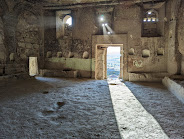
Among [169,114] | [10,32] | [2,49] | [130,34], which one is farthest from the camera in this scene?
[130,34]

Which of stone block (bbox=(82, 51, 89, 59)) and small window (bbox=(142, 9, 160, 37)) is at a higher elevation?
small window (bbox=(142, 9, 160, 37))

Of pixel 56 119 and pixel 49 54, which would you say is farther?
pixel 49 54

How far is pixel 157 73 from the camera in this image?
6.75 meters

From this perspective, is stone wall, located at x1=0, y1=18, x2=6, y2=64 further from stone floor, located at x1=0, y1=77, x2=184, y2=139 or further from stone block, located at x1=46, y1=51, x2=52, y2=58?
stone floor, located at x1=0, y1=77, x2=184, y2=139

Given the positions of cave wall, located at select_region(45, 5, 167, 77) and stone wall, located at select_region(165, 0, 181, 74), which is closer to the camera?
stone wall, located at select_region(165, 0, 181, 74)

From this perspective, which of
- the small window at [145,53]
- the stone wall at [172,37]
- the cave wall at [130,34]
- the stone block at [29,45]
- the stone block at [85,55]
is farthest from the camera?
the stone block at [85,55]

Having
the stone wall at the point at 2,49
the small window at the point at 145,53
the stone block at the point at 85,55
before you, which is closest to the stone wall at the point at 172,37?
the small window at the point at 145,53

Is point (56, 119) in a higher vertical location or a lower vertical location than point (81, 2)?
lower

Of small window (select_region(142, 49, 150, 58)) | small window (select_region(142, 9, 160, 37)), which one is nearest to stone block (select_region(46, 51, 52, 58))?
small window (select_region(142, 49, 150, 58))

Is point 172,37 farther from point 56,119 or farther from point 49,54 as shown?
point 49,54

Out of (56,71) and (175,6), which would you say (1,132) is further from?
(175,6)

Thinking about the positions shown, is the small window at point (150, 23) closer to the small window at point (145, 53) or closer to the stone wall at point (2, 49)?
the small window at point (145, 53)

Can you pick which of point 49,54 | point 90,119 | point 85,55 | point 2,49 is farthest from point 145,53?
point 2,49

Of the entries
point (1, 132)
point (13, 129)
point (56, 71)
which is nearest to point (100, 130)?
point (13, 129)
